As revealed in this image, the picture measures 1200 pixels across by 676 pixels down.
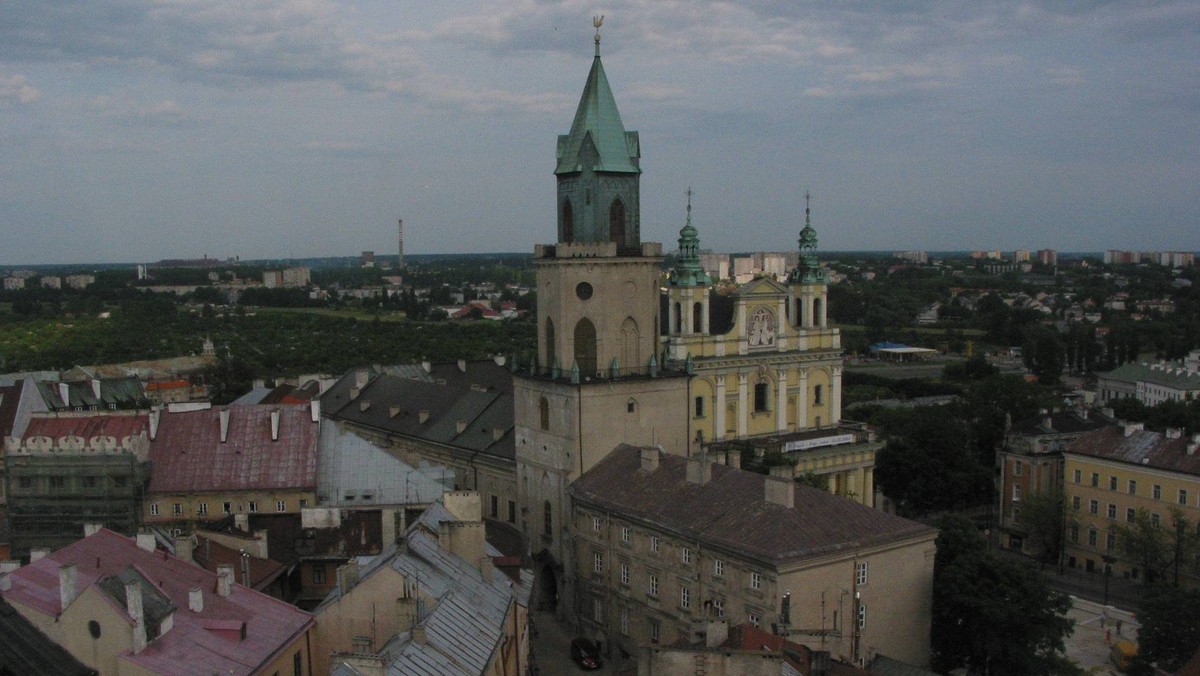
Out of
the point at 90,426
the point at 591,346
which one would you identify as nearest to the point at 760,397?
the point at 591,346

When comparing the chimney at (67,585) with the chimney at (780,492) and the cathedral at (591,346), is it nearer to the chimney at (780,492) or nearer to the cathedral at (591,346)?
the chimney at (780,492)

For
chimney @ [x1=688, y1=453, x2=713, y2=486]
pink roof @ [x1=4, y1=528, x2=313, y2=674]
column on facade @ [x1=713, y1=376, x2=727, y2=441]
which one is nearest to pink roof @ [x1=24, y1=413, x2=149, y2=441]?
pink roof @ [x1=4, y1=528, x2=313, y2=674]

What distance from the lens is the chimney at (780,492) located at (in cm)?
4081

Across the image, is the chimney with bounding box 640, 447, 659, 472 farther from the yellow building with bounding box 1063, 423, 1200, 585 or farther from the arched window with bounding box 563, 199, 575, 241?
the yellow building with bounding box 1063, 423, 1200, 585

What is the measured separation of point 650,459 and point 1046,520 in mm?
30436

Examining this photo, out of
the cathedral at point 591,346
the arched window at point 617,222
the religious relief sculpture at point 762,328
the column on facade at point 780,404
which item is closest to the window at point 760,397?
A: the column on facade at point 780,404

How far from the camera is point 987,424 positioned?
8594 centimetres

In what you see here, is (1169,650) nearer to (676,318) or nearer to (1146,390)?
(676,318)

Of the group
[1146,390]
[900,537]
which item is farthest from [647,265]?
[1146,390]

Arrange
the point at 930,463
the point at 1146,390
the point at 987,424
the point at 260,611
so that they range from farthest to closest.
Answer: the point at 1146,390
the point at 987,424
the point at 930,463
the point at 260,611

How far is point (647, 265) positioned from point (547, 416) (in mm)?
9119

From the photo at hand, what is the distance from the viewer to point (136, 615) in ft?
91.0

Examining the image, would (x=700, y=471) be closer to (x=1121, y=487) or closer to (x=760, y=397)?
(x=760, y=397)

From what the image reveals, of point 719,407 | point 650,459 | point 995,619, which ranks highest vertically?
point 650,459
